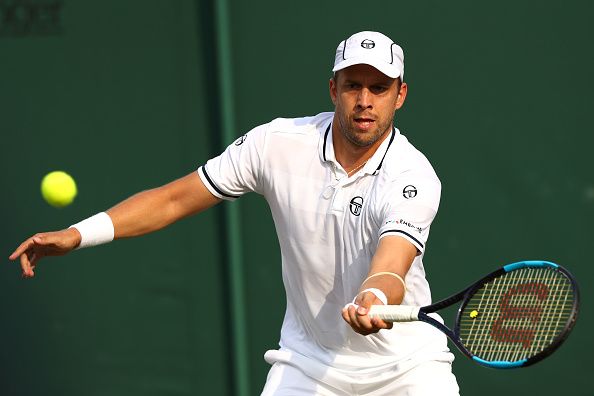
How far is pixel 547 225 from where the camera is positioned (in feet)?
15.8

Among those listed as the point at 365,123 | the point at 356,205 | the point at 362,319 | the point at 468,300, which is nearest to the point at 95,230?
the point at 356,205

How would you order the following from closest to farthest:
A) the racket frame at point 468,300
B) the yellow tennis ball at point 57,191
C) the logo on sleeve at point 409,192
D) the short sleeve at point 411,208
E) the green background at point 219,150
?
the racket frame at point 468,300 < the short sleeve at point 411,208 < the logo on sleeve at point 409,192 < the yellow tennis ball at point 57,191 < the green background at point 219,150

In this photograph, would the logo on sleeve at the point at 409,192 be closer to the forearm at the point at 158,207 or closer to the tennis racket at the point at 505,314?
the tennis racket at the point at 505,314

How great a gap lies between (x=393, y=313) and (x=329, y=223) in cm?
72

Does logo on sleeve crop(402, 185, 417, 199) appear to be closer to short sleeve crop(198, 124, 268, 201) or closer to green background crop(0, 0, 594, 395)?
short sleeve crop(198, 124, 268, 201)

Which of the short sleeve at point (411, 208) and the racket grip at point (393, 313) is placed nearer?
→ the racket grip at point (393, 313)

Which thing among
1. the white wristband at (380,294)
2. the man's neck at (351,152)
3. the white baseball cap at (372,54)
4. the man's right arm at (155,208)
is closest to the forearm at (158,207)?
the man's right arm at (155,208)

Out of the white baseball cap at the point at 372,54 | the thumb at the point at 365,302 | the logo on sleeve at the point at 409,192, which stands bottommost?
the thumb at the point at 365,302

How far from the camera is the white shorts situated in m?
3.17

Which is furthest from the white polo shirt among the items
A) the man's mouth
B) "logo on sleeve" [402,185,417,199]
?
the man's mouth

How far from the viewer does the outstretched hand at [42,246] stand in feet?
10.1

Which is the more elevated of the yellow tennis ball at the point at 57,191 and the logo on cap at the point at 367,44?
A: the logo on cap at the point at 367,44

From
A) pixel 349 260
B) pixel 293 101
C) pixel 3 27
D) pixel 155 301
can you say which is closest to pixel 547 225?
pixel 293 101

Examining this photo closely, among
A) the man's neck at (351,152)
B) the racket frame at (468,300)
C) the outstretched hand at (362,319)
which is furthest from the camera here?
the man's neck at (351,152)
